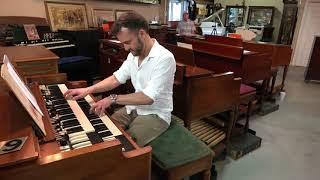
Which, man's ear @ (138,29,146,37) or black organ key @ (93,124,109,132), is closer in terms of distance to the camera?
black organ key @ (93,124,109,132)

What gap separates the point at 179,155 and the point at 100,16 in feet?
11.1

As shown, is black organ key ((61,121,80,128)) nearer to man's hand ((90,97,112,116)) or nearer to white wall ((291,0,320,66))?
man's hand ((90,97,112,116))

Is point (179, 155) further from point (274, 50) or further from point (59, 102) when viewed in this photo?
point (274, 50)

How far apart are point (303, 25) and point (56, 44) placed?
6163mm

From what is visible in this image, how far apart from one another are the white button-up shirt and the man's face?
0.08 metres

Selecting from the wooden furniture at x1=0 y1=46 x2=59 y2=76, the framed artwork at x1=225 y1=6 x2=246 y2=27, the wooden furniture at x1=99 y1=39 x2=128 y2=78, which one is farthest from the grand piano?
the framed artwork at x1=225 y1=6 x2=246 y2=27

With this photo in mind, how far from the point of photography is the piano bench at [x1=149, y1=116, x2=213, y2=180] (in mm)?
1258

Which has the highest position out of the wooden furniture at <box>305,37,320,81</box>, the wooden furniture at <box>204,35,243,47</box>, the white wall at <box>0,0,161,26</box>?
the white wall at <box>0,0,161,26</box>

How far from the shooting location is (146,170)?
1.00m


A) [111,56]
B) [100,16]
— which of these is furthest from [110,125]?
[100,16]

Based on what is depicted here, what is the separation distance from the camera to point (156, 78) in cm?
137

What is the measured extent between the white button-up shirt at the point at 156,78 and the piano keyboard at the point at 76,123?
31cm

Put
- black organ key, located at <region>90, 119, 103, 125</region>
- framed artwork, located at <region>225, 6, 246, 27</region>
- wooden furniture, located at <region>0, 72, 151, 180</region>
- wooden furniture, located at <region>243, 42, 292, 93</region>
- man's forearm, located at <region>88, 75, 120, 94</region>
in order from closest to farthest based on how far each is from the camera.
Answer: wooden furniture, located at <region>0, 72, 151, 180</region> → black organ key, located at <region>90, 119, 103, 125</region> → man's forearm, located at <region>88, 75, 120, 94</region> → wooden furniture, located at <region>243, 42, 292, 93</region> → framed artwork, located at <region>225, 6, 246, 27</region>

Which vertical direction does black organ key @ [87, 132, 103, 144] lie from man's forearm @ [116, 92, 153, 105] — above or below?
below
